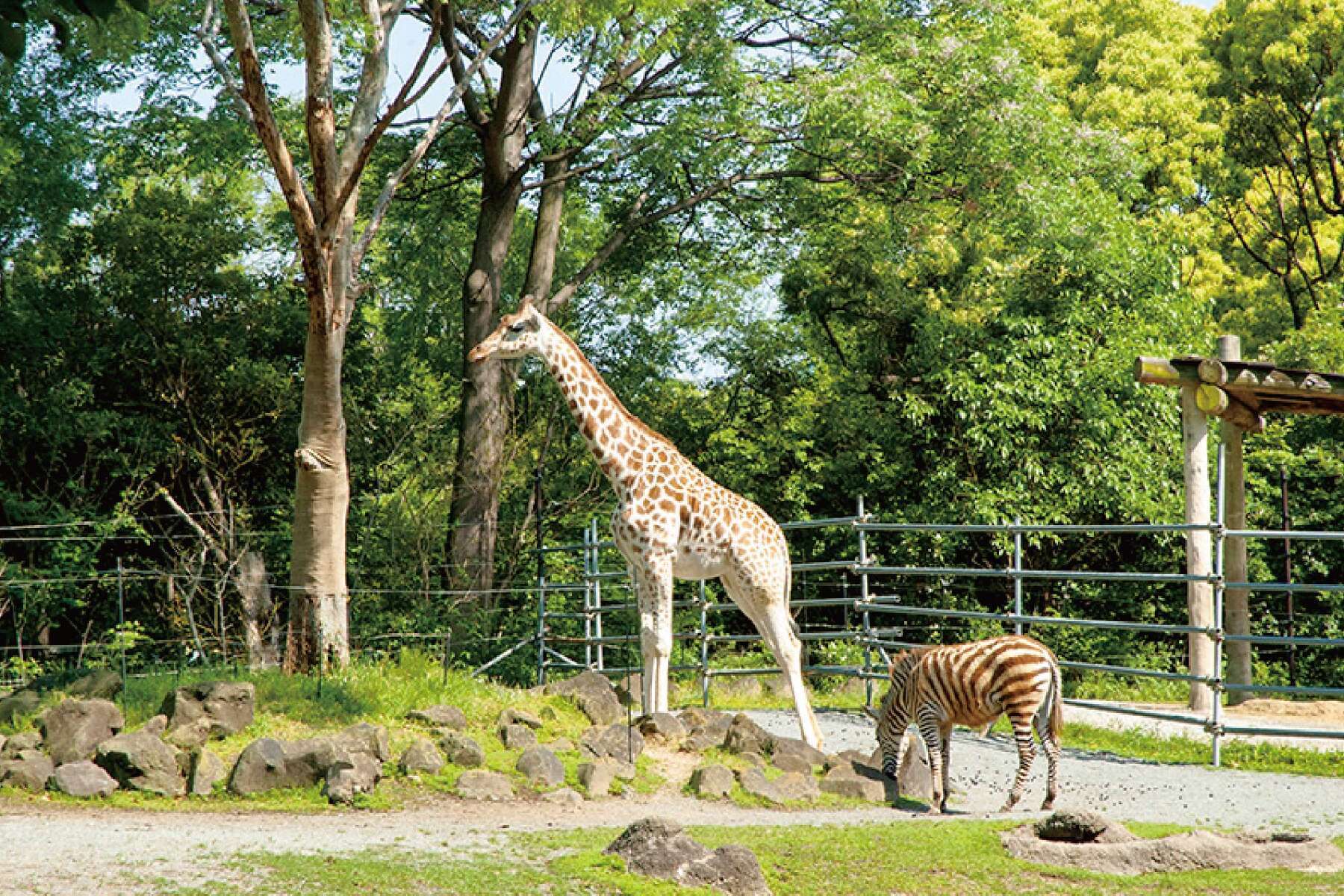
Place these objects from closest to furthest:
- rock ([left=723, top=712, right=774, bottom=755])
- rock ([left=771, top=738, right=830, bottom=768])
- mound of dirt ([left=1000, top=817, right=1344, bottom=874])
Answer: mound of dirt ([left=1000, top=817, right=1344, bottom=874])
rock ([left=771, top=738, right=830, bottom=768])
rock ([left=723, top=712, right=774, bottom=755])

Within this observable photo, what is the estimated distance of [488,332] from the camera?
16516mm

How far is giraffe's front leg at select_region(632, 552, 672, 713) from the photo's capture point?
10094mm

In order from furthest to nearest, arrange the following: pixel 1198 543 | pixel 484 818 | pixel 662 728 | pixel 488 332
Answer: pixel 488 332
pixel 1198 543
pixel 662 728
pixel 484 818

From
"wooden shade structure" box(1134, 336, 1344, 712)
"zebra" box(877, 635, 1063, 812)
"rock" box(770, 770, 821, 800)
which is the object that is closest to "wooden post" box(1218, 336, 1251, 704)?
"wooden shade structure" box(1134, 336, 1344, 712)

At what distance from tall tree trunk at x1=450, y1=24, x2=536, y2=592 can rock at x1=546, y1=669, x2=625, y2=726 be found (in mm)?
5520

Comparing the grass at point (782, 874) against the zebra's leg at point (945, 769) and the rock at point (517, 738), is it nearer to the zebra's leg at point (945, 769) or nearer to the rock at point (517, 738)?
the zebra's leg at point (945, 769)

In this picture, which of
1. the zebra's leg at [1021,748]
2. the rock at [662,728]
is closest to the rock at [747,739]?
the rock at [662,728]

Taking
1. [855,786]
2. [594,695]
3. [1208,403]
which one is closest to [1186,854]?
[855,786]

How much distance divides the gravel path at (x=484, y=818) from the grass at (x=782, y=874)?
8.2 inches

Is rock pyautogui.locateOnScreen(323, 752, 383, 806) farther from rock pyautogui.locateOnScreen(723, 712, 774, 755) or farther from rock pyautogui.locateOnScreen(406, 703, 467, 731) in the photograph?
rock pyautogui.locateOnScreen(723, 712, 774, 755)

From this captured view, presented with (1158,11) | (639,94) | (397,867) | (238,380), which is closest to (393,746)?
(397,867)

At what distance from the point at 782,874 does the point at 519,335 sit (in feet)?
16.8

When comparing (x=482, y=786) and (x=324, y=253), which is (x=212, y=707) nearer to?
(x=482, y=786)

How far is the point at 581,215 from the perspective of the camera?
22844 mm
